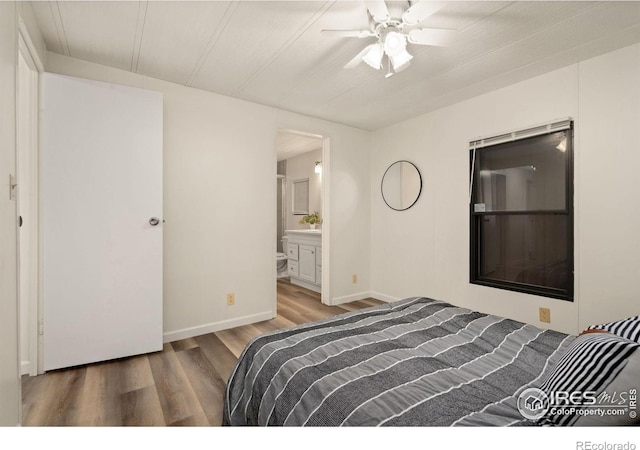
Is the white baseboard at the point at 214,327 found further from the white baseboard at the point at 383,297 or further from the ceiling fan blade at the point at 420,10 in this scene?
the ceiling fan blade at the point at 420,10

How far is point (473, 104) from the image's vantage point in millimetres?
2996

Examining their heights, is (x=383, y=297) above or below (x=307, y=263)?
below

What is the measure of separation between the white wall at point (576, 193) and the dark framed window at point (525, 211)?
3.1 inches

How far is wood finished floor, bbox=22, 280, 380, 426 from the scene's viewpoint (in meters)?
1.60

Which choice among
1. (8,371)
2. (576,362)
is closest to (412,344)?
(576,362)

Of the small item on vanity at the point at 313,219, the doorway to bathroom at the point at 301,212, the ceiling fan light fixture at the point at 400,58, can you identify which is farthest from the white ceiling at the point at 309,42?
the small item on vanity at the point at 313,219

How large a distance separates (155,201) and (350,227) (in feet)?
7.62

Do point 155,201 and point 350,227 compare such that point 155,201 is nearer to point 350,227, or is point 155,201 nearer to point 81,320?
point 81,320

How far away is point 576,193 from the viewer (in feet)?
7.69

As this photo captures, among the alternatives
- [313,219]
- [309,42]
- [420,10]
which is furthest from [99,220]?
[313,219]

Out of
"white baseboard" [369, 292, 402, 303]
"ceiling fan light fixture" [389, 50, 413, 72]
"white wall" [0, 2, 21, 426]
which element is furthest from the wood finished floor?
"ceiling fan light fixture" [389, 50, 413, 72]

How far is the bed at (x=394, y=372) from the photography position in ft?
2.98

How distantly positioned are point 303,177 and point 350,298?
2873 mm

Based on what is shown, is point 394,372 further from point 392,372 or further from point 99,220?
point 99,220
